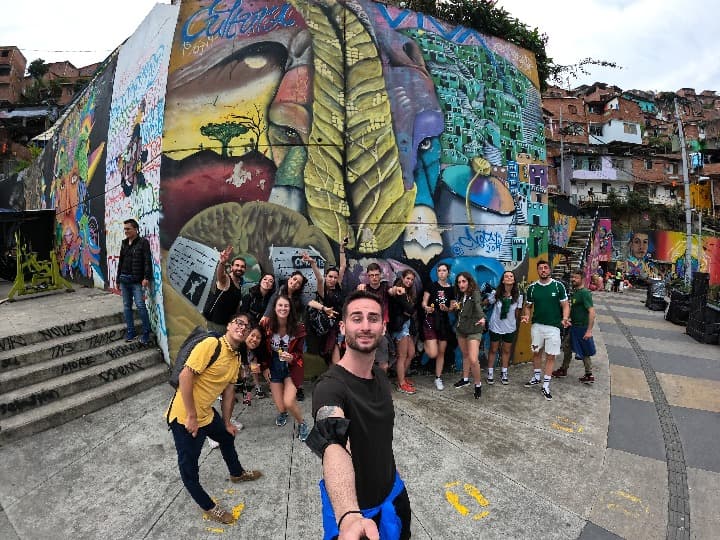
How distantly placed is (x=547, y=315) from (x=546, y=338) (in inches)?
14.2

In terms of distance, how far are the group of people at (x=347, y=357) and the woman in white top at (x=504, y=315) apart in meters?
0.02

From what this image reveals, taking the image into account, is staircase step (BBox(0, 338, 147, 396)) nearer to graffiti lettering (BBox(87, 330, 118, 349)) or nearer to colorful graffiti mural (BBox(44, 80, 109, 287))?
graffiti lettering (BBox(87, 330, 118, 349))

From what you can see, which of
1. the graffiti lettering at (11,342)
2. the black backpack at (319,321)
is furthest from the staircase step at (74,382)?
the black backpack at (319,321)

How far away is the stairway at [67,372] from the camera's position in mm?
4547

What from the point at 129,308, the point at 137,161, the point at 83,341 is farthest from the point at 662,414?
the point at 137,161

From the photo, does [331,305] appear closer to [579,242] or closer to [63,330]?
[63,330]

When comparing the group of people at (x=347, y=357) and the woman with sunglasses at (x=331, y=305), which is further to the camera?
the woman with sunglasses at (x=331, y=305)

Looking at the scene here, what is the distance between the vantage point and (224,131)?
6.09 metres

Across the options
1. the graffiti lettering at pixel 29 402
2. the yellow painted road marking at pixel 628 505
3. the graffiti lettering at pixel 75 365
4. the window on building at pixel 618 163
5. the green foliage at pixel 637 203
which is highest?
Answer: the window on building at pixel 618 163

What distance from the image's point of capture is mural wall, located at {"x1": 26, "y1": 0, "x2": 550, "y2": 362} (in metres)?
6.03

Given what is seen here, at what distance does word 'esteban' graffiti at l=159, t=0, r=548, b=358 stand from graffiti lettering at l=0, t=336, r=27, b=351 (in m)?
1.96

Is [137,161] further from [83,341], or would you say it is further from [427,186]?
[427,186]

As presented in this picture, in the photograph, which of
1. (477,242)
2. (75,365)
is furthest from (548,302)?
(75,365)

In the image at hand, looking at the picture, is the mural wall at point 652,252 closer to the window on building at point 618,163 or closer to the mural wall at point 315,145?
the window on building at point 618,163
